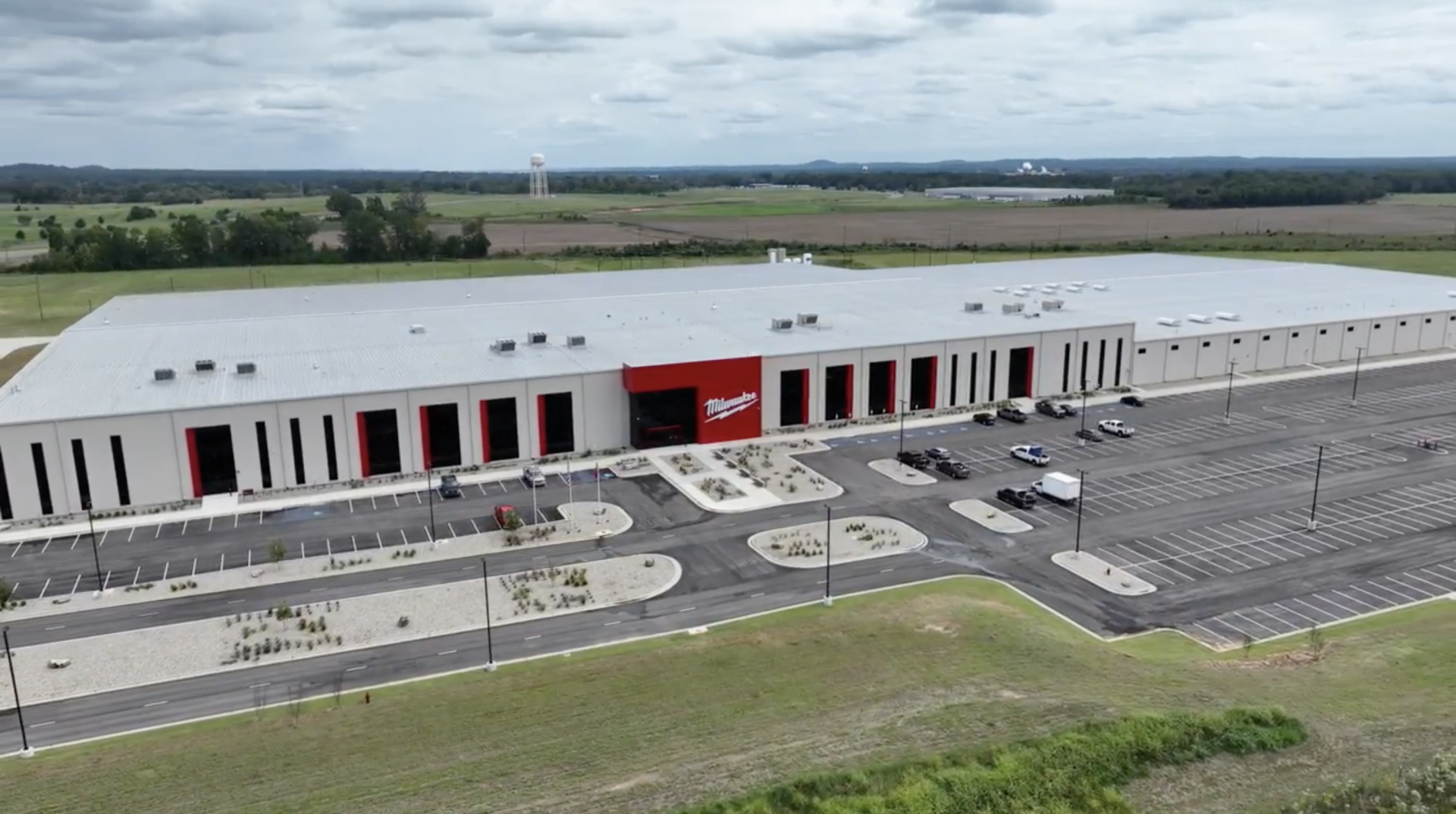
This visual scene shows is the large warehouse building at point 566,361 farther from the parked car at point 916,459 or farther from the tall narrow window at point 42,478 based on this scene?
the parked car at point 916,459

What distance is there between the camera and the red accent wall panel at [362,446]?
66688 millimetres

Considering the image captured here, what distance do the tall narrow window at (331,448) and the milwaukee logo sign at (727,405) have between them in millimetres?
25314

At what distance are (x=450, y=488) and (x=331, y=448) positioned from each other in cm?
884

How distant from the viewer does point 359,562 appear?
53.9 metres

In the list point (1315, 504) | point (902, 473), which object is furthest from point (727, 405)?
point (1315, 504)

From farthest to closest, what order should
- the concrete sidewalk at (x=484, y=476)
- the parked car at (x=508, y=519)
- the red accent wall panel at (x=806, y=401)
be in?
the red accent wall panel at (x=806, y=401) → the concrete sidewalk at (x=484, y=476) → the parked car at (x=508, y=519)

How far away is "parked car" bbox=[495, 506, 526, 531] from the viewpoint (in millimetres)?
57094

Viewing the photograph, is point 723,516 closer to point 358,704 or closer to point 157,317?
point 358,704

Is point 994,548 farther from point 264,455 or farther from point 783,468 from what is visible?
point 264,455

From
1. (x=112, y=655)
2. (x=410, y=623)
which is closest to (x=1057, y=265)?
(x=410, y=623)

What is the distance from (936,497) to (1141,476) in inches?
567

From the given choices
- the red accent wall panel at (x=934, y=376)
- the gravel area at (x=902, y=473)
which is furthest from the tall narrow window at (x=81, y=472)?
the red accent wall panel at (x=934, y=376)

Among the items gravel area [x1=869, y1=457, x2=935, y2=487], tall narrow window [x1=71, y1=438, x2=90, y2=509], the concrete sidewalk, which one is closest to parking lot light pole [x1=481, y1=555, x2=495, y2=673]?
the concrete sidewalk

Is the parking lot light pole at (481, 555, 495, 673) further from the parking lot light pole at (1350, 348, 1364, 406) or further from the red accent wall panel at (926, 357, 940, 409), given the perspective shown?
the parking lot light pole at (1350, 348, 1364, 406)
